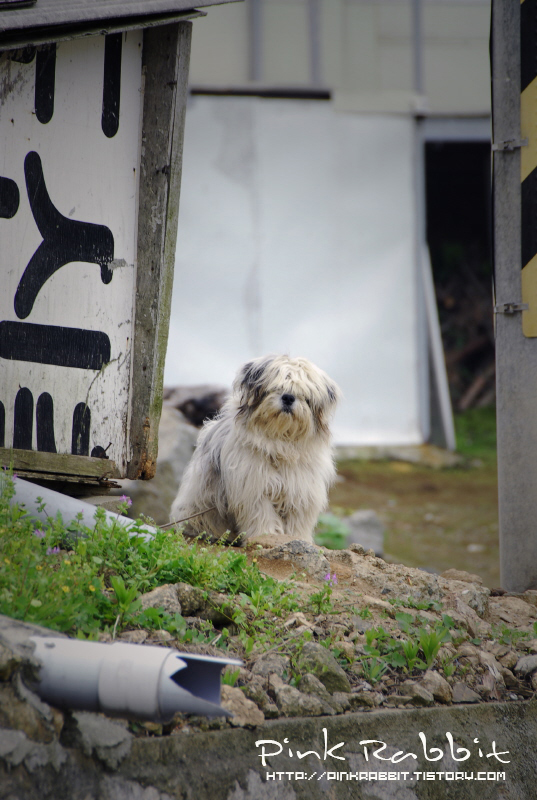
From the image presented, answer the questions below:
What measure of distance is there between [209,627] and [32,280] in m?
1.85

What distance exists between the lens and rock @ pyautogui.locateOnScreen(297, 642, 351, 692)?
2.46 m

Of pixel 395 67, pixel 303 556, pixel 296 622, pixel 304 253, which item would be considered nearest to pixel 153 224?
pixel 303 556

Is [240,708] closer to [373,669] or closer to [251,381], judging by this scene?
[373,669]

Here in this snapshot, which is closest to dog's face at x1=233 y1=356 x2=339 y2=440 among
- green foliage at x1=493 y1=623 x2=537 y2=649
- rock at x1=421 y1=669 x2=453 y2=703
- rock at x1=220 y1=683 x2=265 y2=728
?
green foliage at x1=493 y1=623 x2=537 y2=649

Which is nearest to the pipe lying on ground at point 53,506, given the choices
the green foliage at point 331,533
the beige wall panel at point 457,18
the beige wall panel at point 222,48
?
the green foliage at point 331,533

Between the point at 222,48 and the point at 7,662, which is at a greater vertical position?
the point at 222,48

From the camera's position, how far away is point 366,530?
25.4ft

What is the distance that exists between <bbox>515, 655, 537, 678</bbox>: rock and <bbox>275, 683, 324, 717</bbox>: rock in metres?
0.94

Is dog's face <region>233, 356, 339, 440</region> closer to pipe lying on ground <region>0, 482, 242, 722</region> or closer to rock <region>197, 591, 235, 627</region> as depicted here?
rock <region>197, 591, 235, 627</region>

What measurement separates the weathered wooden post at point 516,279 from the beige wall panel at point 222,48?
7.51m

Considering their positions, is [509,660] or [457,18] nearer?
[509,660]

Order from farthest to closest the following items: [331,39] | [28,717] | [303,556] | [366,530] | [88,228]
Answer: [331,39] < [366,530] < [88,228] < [303,556] < [28,717]

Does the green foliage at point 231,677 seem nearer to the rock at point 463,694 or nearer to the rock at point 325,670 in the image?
the rock at point 325,670

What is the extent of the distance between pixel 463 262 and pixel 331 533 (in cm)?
860
